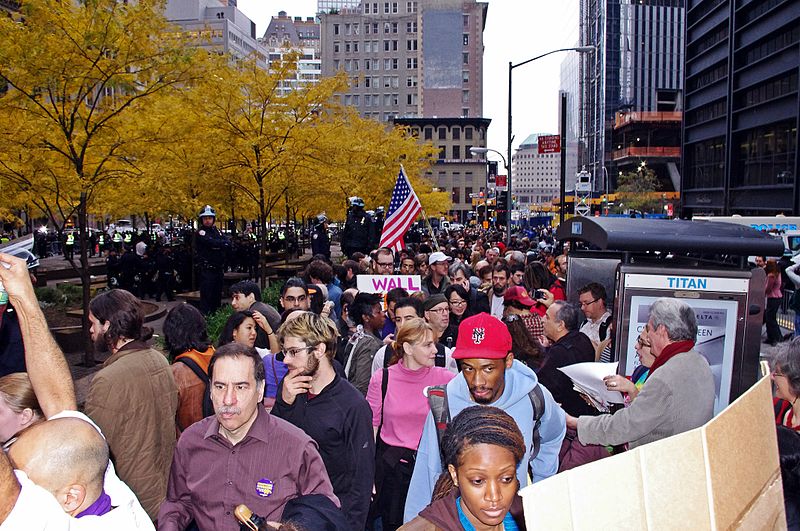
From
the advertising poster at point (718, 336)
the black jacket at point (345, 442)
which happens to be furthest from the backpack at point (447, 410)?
the advertising poster at point (718, 336)

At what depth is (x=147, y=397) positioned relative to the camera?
14.1ft

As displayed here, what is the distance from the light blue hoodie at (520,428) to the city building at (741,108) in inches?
1941

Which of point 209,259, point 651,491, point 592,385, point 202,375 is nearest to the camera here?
point 651,491

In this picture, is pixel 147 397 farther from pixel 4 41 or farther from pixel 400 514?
pixel 4 41

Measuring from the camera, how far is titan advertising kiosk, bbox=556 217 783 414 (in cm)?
632

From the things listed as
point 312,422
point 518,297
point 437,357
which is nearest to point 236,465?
point 312,422

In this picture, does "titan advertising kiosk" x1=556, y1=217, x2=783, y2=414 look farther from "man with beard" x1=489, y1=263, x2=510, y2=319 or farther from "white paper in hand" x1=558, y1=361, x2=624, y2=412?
"man with beard" x1=489, y1=263, x2=510, y2=319

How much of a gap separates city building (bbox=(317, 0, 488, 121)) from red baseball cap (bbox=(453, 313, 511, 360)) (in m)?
128

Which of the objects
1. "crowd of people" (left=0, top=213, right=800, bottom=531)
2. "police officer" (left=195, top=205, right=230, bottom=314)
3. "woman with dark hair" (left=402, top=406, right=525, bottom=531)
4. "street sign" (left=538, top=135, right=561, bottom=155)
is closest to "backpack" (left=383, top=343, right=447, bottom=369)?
"crowd of people" (left=0, top=213, right=800, bottom=531)

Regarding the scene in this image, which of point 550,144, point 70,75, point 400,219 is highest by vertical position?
point 70,75

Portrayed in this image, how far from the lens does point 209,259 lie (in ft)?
51.1

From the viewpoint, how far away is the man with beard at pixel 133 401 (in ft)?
13.6

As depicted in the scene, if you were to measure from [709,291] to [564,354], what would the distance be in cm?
169

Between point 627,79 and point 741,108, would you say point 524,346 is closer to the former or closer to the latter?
point 741,108
